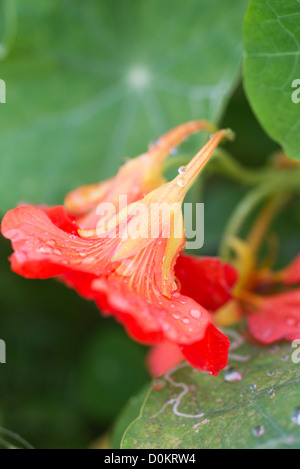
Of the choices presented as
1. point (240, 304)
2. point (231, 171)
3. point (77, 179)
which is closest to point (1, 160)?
point (77, 179)

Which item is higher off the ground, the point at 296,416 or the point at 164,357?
the point at 296,416

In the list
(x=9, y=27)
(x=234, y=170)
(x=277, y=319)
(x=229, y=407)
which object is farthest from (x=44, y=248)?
(x=9, y=27)

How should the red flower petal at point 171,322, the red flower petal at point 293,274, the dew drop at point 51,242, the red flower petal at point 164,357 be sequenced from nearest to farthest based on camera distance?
the red flower petal at point 171,322
the dew drop at point 51,242
the red flower petal at point 293,274
the red flower petal at point 164,357

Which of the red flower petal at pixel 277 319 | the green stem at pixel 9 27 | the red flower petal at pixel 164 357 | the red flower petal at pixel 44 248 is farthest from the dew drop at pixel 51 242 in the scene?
the green stem at pixel 9 27

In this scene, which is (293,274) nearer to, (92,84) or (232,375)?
(232,375)

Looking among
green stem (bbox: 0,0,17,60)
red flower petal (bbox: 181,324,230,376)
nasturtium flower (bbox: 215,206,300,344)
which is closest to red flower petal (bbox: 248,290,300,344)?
nasturtium flower (bbox: 215,206,300,344)

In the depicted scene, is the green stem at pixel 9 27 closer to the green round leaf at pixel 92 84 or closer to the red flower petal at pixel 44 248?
the green round leaf at pixel 92 84
